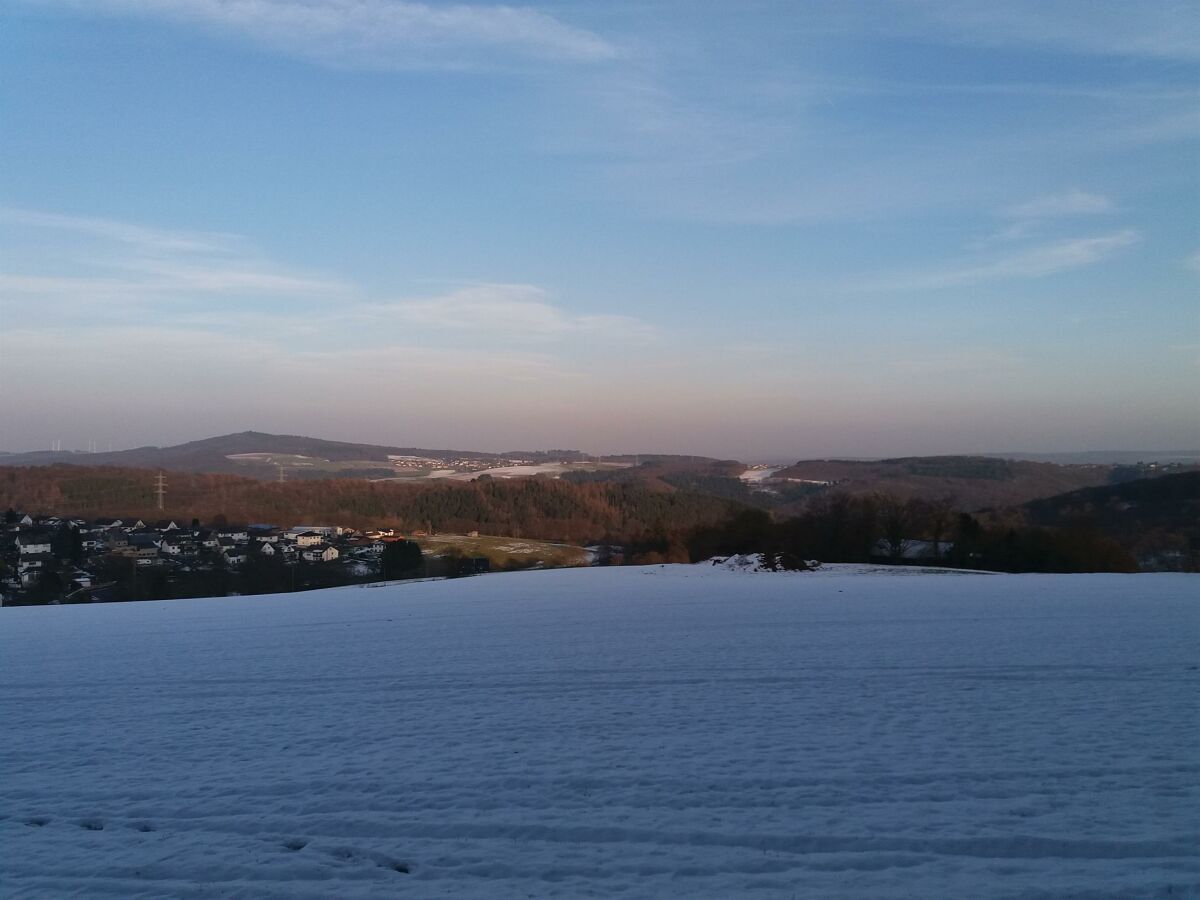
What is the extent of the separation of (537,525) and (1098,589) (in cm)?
5153

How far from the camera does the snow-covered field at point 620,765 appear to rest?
5.88 metres

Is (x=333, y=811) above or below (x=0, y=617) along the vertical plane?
above

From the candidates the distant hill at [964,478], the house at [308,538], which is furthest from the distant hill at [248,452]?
the distant hill at [964,478]

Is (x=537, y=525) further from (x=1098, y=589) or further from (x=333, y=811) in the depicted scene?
(x=333, y=811)

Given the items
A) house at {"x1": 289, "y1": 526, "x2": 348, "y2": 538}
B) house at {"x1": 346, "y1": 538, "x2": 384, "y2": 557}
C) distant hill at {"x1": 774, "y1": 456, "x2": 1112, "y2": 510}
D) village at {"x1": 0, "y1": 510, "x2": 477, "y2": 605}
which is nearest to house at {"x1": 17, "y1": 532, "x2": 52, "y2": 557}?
village at {"x1": 0, "y1": 510, "x2": 477, "y2": 605}

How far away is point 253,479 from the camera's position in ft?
215

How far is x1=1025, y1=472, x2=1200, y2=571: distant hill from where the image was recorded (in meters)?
40.0

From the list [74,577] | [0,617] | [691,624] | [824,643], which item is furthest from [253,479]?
[824,643]

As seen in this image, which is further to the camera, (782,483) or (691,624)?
(782,483)

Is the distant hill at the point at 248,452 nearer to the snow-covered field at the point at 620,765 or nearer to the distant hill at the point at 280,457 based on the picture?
the distant hill at the point at 280,457

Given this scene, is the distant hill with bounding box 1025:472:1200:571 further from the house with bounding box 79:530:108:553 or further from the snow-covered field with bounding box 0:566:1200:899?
the house with bounding box 79:530:108:553

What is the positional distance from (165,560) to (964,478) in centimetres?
6703

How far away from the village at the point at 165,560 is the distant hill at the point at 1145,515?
106 feet

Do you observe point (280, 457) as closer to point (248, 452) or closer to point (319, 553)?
point (248, 452)
